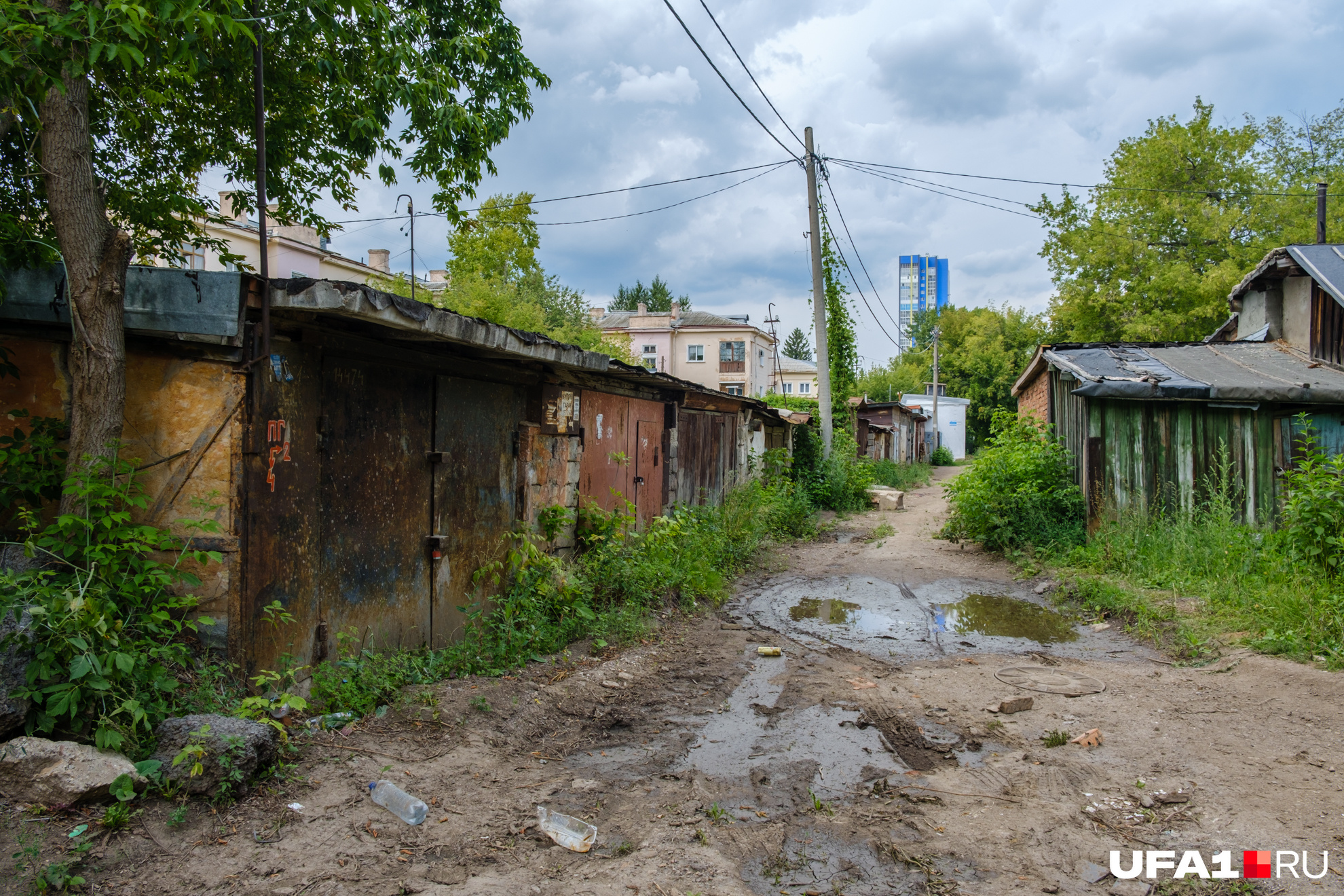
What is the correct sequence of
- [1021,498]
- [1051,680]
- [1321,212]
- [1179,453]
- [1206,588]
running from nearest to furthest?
[1051,680] → [1206,588] → [1179,453] → [1021,498] → [1321,212]

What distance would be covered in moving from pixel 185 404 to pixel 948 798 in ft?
13.6

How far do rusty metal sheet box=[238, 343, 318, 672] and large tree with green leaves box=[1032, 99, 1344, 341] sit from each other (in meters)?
24.1

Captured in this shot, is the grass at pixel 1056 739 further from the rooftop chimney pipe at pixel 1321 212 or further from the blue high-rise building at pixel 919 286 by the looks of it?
the blue high-rise building at pixel 919 286

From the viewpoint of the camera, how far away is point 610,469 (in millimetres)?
8250

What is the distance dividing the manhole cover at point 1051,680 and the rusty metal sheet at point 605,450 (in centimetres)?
389

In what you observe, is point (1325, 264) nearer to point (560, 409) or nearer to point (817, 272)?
point (817, 272)

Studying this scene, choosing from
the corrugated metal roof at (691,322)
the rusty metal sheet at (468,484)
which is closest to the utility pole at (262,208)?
the rusty metal sheet at (468,484)

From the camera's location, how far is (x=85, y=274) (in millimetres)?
3420

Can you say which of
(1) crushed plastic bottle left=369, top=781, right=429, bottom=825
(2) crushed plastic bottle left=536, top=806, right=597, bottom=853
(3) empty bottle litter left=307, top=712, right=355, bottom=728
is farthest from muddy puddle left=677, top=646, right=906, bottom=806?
(3) empty bottle litter left=307, top=712, right=355, bottom=728

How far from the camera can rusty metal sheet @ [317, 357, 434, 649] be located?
4.45m

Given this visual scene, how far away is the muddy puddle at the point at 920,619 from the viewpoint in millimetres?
6309

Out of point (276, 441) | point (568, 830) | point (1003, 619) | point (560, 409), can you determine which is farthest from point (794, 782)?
point (1003, 619)

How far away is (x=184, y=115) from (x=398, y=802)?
536cm

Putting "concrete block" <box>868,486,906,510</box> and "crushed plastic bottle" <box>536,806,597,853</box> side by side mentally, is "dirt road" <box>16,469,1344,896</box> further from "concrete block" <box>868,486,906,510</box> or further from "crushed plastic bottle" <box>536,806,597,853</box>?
"concrete block" <box>868,486,906,510</box>
